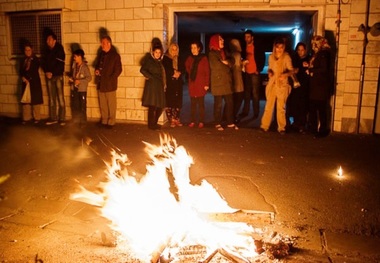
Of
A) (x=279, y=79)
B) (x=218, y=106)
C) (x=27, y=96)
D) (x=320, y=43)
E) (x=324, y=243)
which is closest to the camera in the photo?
(x=324, y=243)

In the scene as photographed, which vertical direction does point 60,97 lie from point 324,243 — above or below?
above

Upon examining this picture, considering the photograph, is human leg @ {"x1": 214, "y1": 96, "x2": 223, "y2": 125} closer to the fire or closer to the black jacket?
the fire

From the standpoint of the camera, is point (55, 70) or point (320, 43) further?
point (55, 70)

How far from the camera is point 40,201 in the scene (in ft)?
17.1

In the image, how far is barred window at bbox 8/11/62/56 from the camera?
1075 cm

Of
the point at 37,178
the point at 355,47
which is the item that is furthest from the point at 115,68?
→ the point at 355,47

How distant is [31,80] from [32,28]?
73.1 inches

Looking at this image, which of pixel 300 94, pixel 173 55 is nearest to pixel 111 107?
pixel 173 55

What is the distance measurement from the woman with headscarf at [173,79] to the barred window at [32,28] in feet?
11.3

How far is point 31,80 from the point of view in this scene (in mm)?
10141

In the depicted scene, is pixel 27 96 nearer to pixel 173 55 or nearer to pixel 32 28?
pixel 32 28

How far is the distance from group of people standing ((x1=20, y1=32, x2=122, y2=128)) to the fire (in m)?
4.03

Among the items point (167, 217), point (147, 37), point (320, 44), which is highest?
point (147, 37)

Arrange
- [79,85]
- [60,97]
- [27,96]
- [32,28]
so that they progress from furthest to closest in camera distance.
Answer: [32,28] < [60,97] < [27,96] < [79,85]
